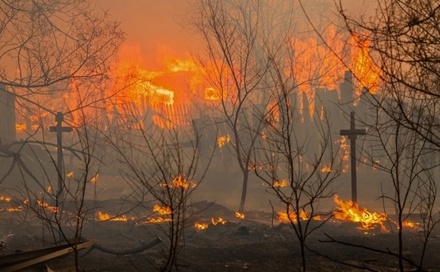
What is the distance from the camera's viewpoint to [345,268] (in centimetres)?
1158

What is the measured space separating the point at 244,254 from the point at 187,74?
37596 mm

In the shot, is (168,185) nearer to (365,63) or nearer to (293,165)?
(365,63)

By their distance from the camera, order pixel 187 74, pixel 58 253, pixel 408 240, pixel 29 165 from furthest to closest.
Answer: pixel 187 74, pixel 29 165, pixel 408 240, pixel 58 253

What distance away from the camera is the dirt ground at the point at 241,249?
11914 millimetres

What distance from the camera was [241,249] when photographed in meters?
13.9

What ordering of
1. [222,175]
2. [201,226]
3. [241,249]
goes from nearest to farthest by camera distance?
[241,249], [201,226], [222,175]

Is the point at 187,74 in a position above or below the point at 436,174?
above

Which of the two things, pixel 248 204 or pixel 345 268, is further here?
pixel 248 204

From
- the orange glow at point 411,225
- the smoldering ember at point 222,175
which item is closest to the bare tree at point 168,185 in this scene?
the smoldering ember at point 222,175

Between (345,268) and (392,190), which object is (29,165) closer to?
(392,190)

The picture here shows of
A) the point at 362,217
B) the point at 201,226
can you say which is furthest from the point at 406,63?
the point at 201,226

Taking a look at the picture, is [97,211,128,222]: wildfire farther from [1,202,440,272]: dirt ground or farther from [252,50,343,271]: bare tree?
[252,50,343,271]: bare tree

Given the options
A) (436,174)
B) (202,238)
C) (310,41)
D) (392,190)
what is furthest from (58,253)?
(310,41)

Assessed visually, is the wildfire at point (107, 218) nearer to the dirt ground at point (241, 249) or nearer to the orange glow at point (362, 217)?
the dirt ground at point (241, 249)
